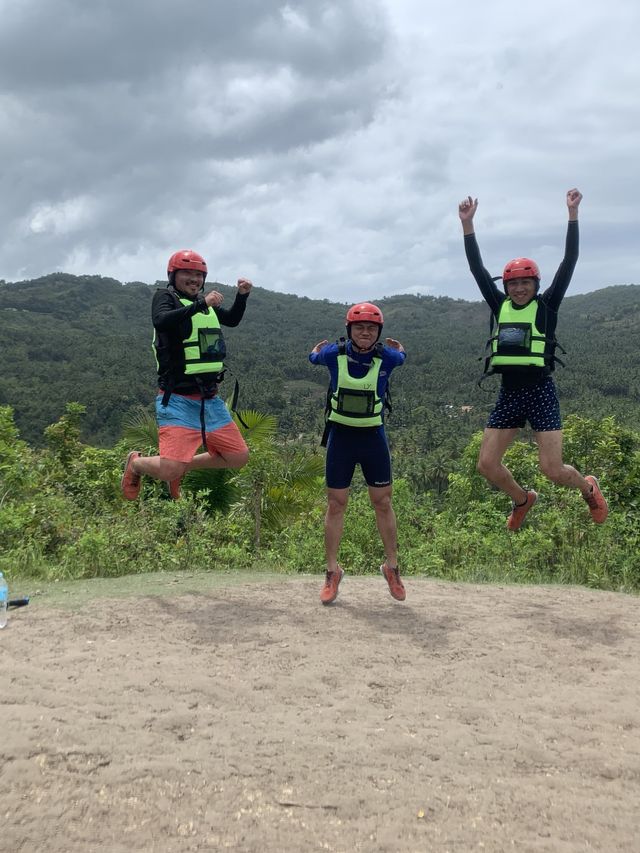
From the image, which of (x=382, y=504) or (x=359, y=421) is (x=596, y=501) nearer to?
(x=382, y=504)

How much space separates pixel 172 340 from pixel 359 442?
4.69 ft

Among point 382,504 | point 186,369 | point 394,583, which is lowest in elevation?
point 394,583

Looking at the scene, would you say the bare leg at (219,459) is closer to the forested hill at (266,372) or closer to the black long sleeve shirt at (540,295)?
the black long sleeve shirt at (540,295)

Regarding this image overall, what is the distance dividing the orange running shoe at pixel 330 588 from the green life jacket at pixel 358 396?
104 centimetres

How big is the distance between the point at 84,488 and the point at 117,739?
8792mm

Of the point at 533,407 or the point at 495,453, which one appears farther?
the point at 495,453

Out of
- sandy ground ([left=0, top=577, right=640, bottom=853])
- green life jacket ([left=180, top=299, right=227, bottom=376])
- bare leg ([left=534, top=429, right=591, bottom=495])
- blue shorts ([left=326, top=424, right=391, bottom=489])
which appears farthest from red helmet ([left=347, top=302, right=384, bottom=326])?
sandy ground ([left=0, top=577, right=640, bottom=853])

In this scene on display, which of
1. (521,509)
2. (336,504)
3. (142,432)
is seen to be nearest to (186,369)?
(336,504)

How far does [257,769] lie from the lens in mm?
2500

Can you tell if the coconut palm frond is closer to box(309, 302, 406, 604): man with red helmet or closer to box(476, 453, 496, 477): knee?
box(309, 302, 406, 604): man with red helmet

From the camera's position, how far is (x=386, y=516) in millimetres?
4762

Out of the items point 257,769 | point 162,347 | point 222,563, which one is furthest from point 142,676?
point 222,563

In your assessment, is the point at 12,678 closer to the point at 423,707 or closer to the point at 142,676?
the point at 142,676

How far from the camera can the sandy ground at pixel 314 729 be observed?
7.20 ft
